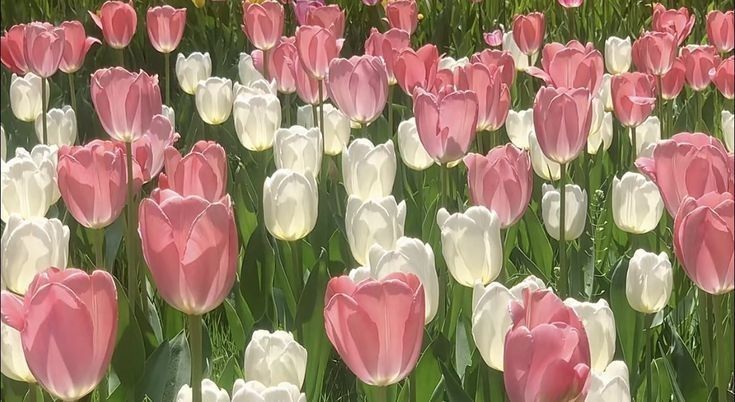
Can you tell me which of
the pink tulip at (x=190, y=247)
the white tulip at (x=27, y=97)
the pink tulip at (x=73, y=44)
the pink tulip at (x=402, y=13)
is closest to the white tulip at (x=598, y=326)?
the pink tulip at (x=190, y=247)

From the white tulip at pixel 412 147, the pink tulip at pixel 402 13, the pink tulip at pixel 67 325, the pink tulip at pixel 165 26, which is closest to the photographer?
the pink tulip at pixel 67 325

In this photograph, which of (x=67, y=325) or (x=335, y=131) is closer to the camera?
(x=67, y=325)

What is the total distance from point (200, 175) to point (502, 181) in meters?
0.33

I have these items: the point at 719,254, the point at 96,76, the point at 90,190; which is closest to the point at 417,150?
the point at 96,76

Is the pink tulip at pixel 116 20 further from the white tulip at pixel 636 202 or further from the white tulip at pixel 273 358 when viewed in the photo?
the white tulip at pixel 273 358

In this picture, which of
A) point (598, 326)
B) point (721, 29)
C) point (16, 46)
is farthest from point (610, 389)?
point (721, 29)

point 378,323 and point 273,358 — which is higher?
point 378,323

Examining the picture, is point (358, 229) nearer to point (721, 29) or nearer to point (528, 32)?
point (528, 32)

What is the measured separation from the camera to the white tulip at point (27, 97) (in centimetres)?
196

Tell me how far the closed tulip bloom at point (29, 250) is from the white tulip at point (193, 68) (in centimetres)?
116

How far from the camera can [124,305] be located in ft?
3.59

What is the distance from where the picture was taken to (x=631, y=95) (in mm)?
1712

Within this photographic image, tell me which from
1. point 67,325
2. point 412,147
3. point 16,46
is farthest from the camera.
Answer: point 16,46

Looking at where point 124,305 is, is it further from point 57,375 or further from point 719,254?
point 719,254
